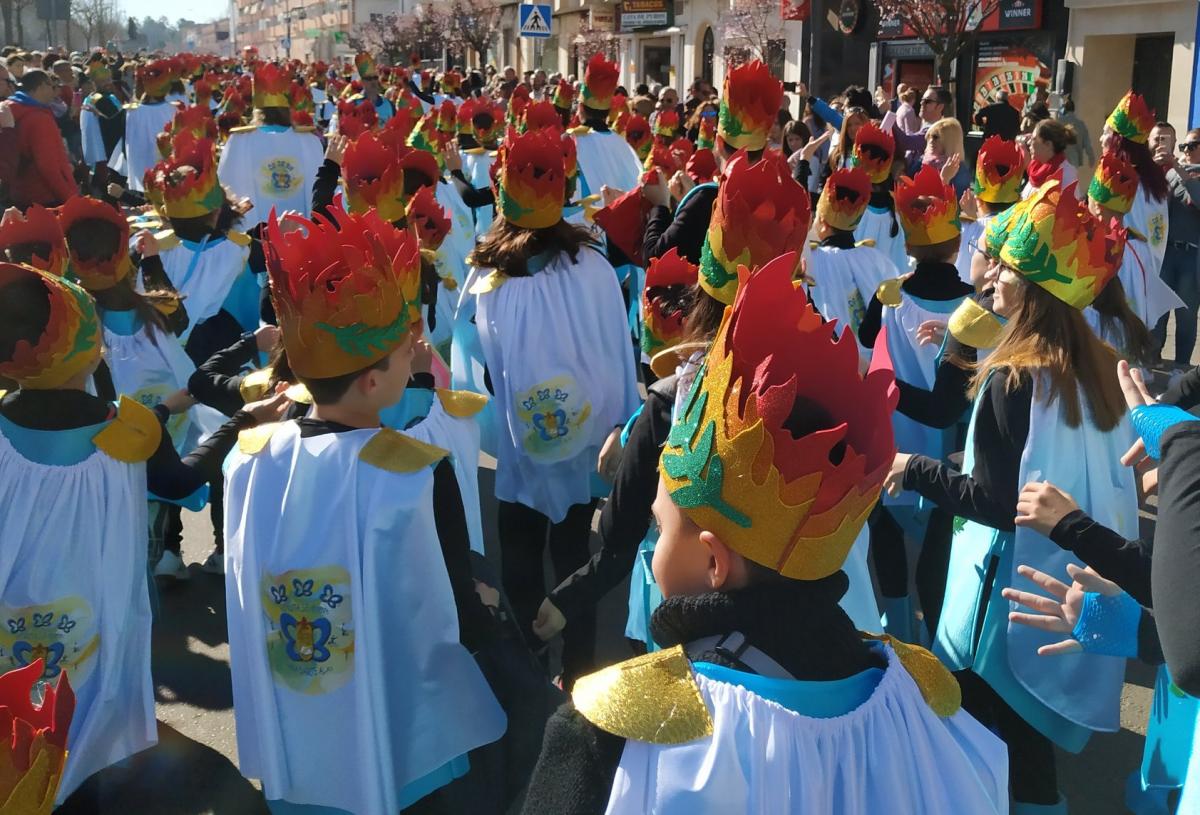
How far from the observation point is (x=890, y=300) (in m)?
4.66

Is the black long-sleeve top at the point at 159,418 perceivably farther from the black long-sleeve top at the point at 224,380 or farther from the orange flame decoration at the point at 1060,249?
the orange flame decoration at the point at 1060,249

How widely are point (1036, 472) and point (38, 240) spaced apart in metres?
3.31

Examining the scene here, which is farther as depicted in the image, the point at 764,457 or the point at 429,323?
the point at 429,323

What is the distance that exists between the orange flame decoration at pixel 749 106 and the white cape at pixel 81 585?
387 centimetres

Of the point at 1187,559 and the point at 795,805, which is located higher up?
the point at 1187,559

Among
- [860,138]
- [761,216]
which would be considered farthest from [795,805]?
[860,138]

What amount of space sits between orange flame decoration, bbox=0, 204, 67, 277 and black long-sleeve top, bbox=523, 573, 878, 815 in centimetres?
307

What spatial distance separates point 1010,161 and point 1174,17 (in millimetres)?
12806

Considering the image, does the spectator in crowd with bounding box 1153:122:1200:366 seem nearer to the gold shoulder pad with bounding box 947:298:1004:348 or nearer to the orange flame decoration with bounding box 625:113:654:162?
Result: the orange flame decoration with bounding box 625:113:654:162

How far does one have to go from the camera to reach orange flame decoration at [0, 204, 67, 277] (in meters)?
3.79

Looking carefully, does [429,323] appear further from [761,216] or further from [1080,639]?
[1080,639]

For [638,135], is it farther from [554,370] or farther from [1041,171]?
[554,370]

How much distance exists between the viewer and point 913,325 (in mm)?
4625

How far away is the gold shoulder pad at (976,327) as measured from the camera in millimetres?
3326
